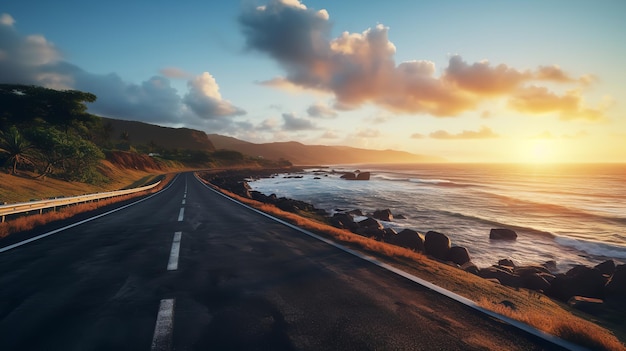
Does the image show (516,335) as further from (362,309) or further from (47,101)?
(47,101)

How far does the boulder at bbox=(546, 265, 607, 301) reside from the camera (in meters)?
9.93

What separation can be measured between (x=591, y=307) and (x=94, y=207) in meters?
21.6

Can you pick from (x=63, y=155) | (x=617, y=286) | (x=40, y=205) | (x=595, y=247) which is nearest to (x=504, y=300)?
(x=617, y=286)

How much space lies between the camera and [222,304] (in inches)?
164

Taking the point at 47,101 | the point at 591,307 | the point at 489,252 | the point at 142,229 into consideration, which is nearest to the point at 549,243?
the point at 489,252

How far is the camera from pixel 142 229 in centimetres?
1026

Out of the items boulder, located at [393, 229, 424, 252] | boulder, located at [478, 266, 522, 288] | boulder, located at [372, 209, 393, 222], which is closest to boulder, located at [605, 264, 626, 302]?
boulder, located at [478, 266, 522, 288]

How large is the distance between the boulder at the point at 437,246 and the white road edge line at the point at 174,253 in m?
10.7

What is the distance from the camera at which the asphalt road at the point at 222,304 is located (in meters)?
3.25

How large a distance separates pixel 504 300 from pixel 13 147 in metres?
37.1

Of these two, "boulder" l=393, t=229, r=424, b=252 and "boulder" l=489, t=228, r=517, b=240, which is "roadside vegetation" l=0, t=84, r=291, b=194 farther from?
"boulder" l=489, t=228, r=517, b=240

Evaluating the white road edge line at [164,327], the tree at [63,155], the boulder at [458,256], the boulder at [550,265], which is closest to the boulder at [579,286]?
the boulder at [458,256]

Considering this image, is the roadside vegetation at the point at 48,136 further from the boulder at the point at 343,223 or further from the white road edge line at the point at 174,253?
the boulder at the point at 343,223

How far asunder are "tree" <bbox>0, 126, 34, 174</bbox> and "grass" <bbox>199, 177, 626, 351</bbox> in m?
31.1
